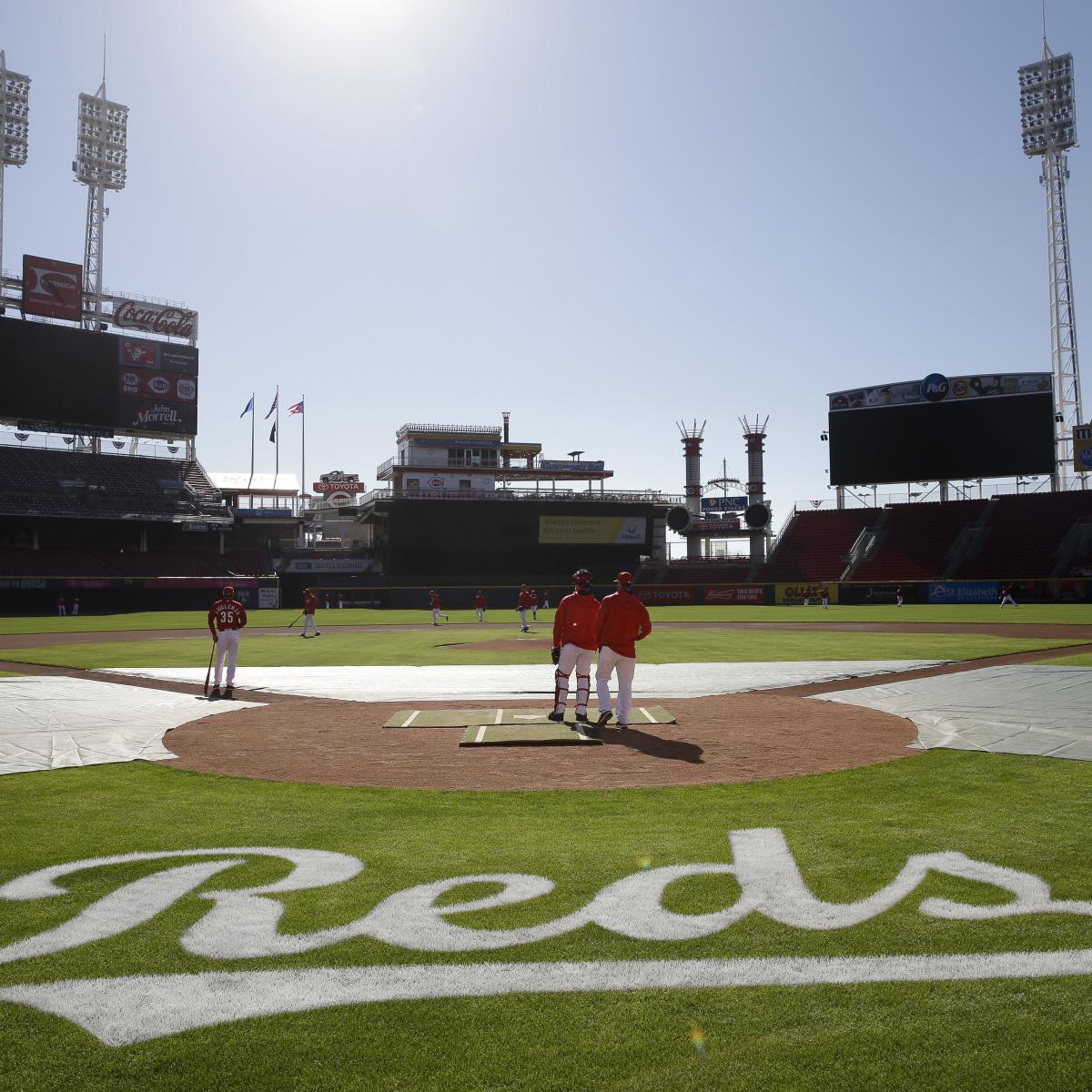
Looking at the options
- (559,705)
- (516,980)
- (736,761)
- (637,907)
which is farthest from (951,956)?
(559,705)

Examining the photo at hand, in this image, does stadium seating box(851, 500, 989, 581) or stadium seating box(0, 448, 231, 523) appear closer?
stadium seating box(851, 500, 989, 581)

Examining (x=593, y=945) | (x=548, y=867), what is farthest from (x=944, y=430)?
(x=593, y=945)

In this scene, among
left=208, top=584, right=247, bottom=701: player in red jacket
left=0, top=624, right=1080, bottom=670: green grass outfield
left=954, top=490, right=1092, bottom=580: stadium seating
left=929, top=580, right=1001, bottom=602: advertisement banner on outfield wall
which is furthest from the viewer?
left=954, top=490, right=1092, bottom=580: stadium seating

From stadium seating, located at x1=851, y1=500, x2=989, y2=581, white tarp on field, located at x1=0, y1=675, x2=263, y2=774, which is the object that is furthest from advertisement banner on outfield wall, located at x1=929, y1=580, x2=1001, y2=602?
white tarp on field, located at x1=0, y1=675, x2=263, y2=774

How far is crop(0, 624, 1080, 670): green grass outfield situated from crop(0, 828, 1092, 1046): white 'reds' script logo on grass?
1583 cm

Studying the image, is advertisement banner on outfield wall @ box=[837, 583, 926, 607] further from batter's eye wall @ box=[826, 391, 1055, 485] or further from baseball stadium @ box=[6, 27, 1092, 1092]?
baseball stadium @ box=[6, 27, 1092, 1092]

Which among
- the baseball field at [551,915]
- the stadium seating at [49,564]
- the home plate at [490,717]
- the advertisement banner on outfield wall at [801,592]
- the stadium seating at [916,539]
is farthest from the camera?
the stadium seating at [916,539]

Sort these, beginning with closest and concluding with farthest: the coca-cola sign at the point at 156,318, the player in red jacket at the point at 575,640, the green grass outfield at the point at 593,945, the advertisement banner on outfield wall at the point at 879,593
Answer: the green grass outfield at the point at 593,945, the player in red jacket at the point at 575,640, the advertisement banner on outfield wall at the point at 879,593, the coca-cola sign at the point at 156,318

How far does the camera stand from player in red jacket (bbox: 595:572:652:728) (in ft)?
38.2

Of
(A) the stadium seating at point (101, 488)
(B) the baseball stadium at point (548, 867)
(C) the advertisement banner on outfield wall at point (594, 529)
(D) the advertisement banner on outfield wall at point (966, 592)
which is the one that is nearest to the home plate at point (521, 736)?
(B) the baseball stadium at point (548, 867)

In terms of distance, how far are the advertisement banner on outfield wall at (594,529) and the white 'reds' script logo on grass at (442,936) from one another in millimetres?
68698

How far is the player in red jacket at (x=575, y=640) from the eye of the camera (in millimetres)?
12062

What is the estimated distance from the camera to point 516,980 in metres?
4.03

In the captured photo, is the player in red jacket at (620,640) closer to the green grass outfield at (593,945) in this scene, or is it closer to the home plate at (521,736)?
the home plate at (521,736)
